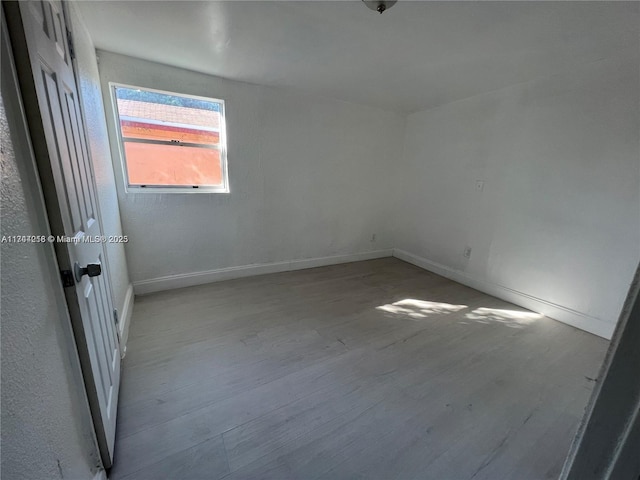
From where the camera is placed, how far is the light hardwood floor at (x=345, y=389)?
1.22 metres

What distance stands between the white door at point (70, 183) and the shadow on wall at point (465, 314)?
2.18 metres

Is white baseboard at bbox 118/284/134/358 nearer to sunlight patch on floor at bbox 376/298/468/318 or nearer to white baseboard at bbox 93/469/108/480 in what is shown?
white baseboard at bbox 93/469/108/480

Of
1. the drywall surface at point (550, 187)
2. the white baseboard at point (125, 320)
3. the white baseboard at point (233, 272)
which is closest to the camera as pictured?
the white baseboard at point (125, 320)

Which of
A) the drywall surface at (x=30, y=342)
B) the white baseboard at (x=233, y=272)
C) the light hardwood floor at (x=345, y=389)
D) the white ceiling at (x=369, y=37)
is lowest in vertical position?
the light hardwood floor at (x=345, y=389)

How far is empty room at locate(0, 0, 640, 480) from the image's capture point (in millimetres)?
776

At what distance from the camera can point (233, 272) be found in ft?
10.5

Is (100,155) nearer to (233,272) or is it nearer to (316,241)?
(233,272)

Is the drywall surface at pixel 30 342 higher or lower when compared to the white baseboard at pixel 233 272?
higher

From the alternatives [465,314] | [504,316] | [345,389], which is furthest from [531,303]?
[345,389]

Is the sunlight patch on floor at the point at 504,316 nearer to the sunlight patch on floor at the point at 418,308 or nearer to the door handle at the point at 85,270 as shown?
the sunlight patch on floor at the point at 418,308

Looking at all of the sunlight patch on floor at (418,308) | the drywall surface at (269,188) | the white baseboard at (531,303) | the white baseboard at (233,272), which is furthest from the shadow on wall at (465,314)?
the drywall surface at (269,188)

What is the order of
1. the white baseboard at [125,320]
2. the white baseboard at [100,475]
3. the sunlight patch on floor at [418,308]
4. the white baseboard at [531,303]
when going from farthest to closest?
1. the sunlight patch on floor at [418,308]
2. the white baseboard at [531,303]
3. the white baseboard at [125,320]
4. the white baseboard at [100,475]

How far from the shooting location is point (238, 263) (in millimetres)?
3232

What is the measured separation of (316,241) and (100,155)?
98.8 inches
